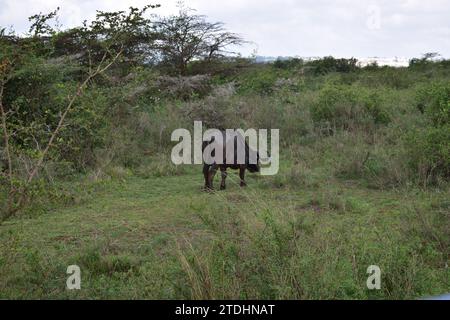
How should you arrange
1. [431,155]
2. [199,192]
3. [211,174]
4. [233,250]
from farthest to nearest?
[211,174], [199,192], [431,155], [233,250]

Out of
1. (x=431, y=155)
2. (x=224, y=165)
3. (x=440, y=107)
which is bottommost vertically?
(x=224, y=165)

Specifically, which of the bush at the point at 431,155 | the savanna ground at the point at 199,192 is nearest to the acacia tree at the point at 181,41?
the savanna ground at the point at 199,192

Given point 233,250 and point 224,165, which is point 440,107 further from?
point 233,250

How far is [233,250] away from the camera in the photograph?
451 cm

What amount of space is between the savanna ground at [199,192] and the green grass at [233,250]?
2cm

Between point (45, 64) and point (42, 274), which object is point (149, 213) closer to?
point (42, 274)

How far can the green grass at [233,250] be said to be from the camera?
4281 mm

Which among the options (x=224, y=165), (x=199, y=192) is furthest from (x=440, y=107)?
(x=199, y=192)

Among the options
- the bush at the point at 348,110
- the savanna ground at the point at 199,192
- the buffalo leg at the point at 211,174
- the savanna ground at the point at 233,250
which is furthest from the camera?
the bush at the point at 348,110

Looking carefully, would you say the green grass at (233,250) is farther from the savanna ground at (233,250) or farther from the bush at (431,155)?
the bush at (431,155)

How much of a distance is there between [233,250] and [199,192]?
4.56m
